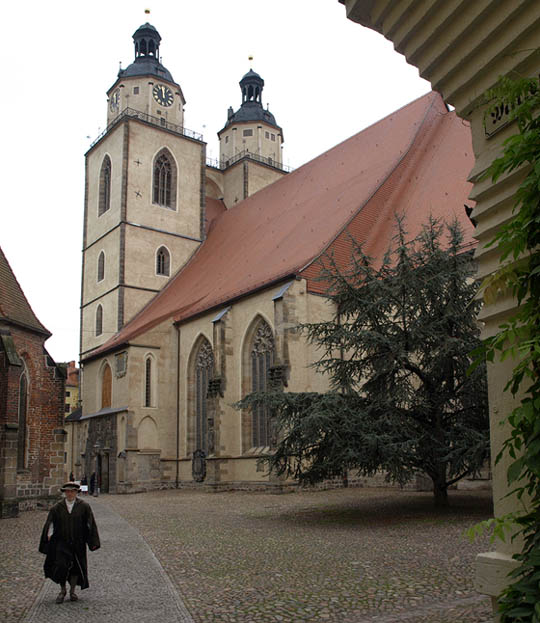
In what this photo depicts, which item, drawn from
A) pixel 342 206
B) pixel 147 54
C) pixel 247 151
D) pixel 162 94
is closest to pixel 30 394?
pixel 342 206

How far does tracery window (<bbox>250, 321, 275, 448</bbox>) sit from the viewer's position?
2305cm

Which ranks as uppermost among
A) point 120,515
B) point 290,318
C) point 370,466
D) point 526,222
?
point 290,318

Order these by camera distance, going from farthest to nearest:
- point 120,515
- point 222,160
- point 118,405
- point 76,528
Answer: point 222,160, point 118,405, point 120,515, point 76,528

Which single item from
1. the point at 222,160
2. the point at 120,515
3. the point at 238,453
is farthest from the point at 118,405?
the point at 222,160

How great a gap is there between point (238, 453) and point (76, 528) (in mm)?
16892

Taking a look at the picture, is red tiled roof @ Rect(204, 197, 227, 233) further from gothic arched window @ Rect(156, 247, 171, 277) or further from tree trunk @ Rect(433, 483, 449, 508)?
tree trunk @ Rect(433, 483, 449, 508)

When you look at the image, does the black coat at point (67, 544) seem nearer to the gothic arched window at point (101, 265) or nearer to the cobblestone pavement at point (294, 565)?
the cobblestone pavement at point (294, 565)

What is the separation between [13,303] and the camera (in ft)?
63.0

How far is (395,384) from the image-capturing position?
1297 cm

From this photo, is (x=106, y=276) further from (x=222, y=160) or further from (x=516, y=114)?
(x=516, y=114)

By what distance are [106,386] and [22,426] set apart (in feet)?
38.2

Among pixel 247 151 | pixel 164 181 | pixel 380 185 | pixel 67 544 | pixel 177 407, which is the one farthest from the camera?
pixel 247 151

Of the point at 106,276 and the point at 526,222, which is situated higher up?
the point at 106,276

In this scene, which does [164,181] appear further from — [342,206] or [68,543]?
[68,543]
